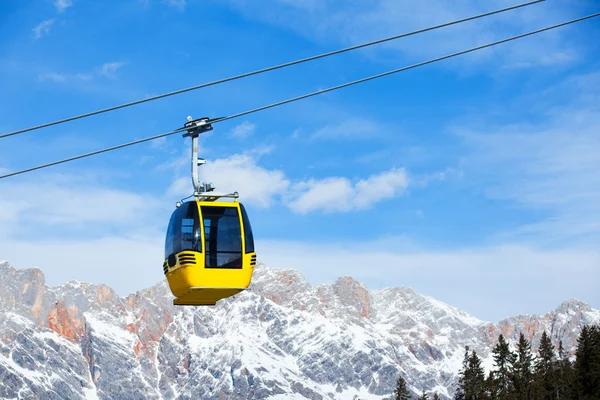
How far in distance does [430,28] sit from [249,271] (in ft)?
29.2

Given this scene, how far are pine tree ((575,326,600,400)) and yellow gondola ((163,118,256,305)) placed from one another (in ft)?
235

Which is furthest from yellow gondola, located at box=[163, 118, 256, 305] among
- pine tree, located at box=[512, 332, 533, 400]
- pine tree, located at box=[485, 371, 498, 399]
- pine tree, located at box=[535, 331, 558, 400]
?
pine tree, located at box=[512, 332, 533, 400]

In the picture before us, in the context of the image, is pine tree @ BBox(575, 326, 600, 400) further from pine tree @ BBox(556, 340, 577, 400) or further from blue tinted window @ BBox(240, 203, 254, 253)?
blue tinted window @ BBox(240, 203, 254, 253)

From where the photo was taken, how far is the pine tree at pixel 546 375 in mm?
109025

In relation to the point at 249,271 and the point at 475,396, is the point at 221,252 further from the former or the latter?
the point at 475,396

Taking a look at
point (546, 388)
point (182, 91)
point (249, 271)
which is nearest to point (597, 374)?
point (546, 388)

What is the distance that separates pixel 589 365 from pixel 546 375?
1654cm

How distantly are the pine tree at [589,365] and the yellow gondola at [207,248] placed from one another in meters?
71.6

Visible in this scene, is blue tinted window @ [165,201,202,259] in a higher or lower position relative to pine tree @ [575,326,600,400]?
lower

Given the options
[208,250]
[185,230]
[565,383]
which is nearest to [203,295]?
[208,250]

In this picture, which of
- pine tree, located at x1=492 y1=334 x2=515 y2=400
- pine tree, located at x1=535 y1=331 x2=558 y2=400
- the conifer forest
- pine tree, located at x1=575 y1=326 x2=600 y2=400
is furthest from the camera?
pine tree, located at x1=492 y1=334 x2=515 y2=400

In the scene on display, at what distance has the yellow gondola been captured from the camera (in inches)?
1110

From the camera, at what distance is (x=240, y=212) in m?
29.4

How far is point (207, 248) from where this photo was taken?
93.7ft
